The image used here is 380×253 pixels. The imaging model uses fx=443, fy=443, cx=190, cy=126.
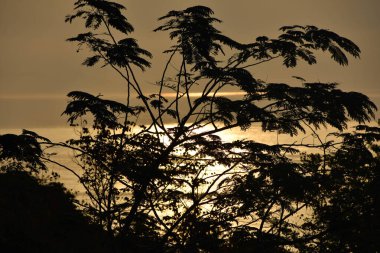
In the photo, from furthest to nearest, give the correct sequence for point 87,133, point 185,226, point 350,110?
point 87,133, point 185,226, point 350,110

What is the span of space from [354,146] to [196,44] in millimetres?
8203

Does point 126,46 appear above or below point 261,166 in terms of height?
above

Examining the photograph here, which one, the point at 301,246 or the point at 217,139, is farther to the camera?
the point at 301,246

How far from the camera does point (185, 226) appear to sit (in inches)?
599

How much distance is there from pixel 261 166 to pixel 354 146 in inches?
223

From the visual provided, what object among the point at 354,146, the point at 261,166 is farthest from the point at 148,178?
the point at 354,146

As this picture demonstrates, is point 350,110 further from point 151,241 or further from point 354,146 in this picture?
point 151,241

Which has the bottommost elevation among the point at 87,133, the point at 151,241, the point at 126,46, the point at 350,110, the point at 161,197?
the point at 151,241

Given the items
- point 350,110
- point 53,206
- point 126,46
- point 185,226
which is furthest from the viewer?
point 53,206

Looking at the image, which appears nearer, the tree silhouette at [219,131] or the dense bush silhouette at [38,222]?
the tree silhouette at [219,131]

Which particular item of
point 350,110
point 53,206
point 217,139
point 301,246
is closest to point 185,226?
point 217,139

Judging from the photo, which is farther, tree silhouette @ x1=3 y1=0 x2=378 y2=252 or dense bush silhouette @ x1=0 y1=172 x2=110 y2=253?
dense bush silhouette @ x1=0 y1=172 x2=110 y2=253

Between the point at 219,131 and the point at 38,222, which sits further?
the point at 38,222

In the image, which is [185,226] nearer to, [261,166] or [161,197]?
[161,197]
